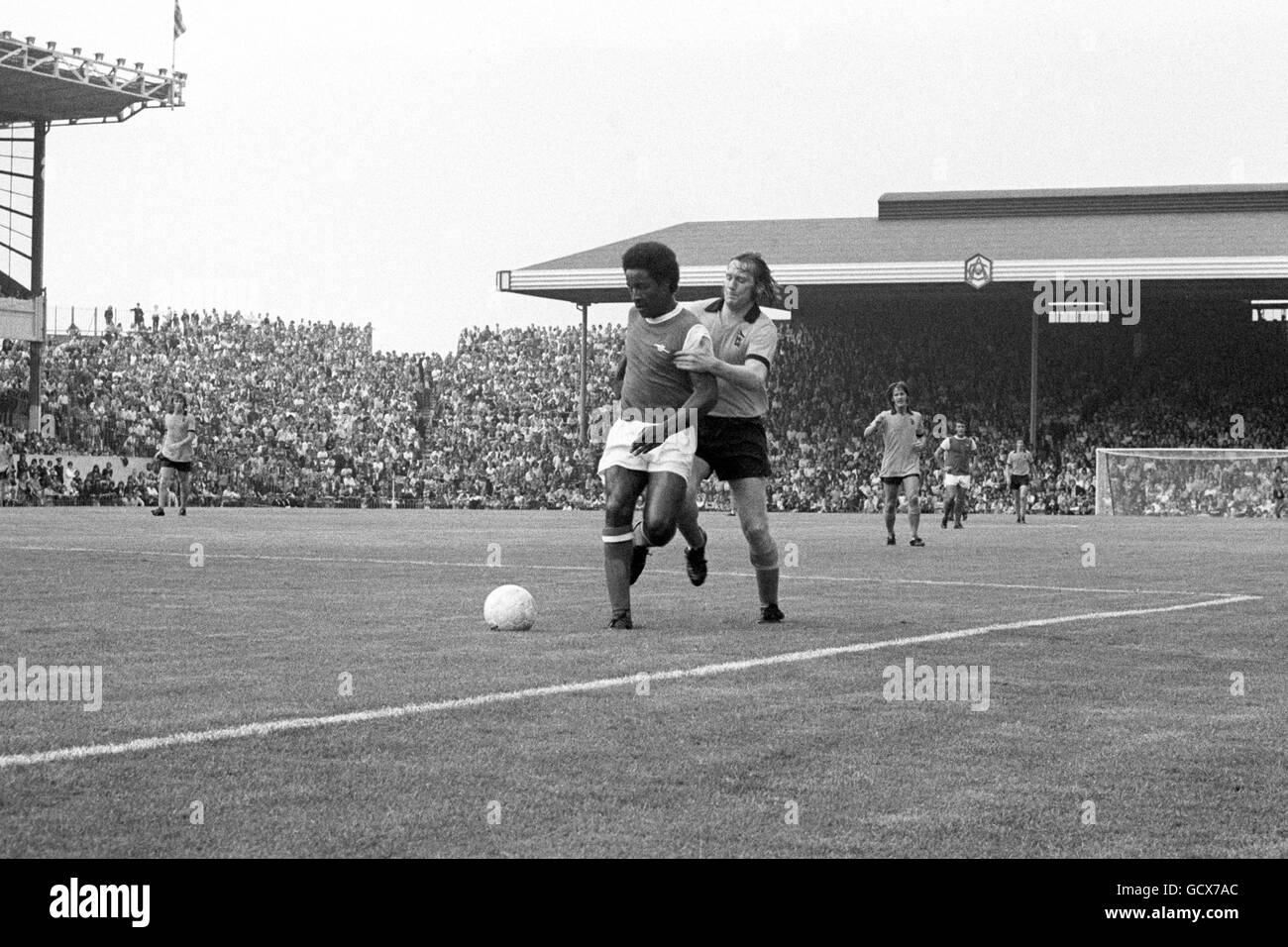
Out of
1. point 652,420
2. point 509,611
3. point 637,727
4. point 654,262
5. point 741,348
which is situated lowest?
point 637,727

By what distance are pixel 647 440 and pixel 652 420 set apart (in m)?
0.17

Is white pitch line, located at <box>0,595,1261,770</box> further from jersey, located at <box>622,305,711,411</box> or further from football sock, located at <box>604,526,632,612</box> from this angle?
jersey, located at <box>622,305,711,411</box>

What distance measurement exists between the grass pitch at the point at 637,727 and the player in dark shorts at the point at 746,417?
480mm

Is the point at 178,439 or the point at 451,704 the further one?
the point at 178,439

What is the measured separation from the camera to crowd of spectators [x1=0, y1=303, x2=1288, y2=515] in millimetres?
46406

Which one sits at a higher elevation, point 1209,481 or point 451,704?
point 1209,481

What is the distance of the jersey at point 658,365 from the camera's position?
9859 millimetres

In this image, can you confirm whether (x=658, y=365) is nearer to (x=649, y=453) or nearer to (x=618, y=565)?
(x=649, y=453)

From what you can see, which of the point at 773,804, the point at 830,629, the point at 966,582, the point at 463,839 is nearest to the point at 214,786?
the point at 463,839

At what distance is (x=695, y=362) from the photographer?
9.58 m

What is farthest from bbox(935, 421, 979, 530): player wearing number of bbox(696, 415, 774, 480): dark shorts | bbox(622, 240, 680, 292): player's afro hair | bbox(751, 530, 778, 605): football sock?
bbox(622, 240, 680, 292): player's afro hair

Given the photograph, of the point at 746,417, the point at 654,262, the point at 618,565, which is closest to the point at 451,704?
the point at 618,565

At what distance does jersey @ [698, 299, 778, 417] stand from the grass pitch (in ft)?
4.27

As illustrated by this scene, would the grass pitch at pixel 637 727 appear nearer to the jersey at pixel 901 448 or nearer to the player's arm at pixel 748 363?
the player's arm at pixel 748 363
